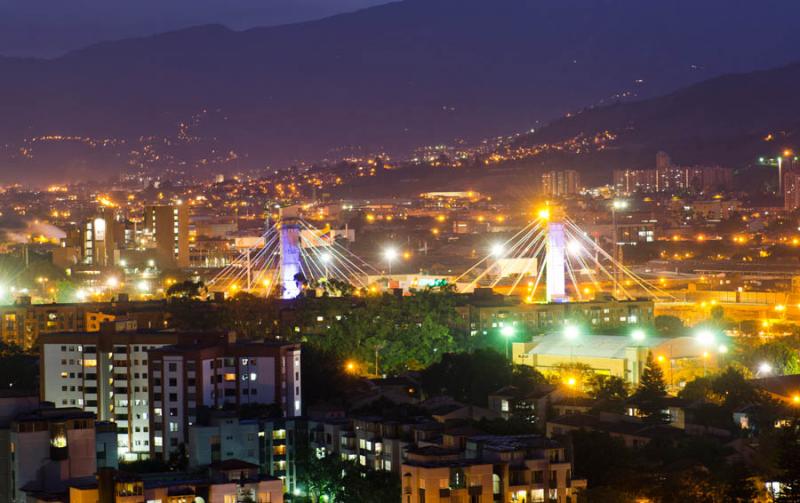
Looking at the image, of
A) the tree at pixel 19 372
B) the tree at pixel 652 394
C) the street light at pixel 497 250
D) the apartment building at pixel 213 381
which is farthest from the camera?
the street light at pixel 497 250

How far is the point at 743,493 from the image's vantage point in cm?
1513

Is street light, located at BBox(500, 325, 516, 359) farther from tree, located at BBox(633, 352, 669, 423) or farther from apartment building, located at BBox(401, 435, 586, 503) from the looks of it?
apartment building, located at BBox(401, 435, 586, 503)

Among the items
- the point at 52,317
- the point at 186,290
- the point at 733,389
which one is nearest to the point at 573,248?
the point at 186,290

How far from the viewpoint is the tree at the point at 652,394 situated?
62.4 feet

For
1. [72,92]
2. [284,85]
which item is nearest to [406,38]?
[284,85]

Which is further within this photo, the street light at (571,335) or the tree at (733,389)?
the street light at (571,335)

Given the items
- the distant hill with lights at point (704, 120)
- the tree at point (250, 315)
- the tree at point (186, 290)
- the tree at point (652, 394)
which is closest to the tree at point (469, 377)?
the tree at point (652, 394)

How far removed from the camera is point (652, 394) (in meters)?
20.2

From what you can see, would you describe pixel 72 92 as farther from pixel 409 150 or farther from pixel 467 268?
pixel 467 268

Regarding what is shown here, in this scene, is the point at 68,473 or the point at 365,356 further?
the point at 365,356

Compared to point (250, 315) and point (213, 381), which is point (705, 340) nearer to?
point (250, 315)

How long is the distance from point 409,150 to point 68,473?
85863 mm

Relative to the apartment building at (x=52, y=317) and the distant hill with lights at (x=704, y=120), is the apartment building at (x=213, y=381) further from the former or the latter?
the distant hill with lights at (x=704, y=120)

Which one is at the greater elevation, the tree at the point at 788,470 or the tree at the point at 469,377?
the tree at the point at 469,377
